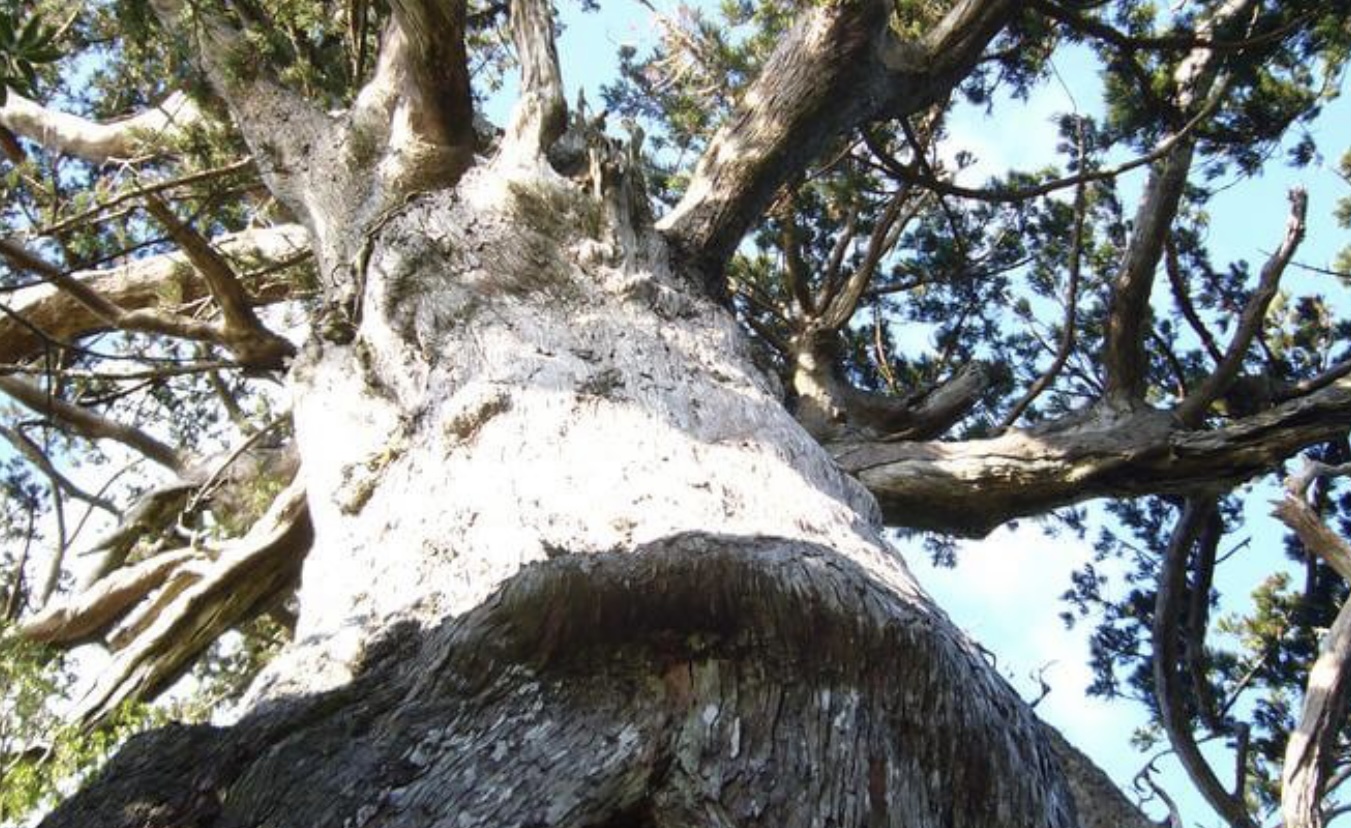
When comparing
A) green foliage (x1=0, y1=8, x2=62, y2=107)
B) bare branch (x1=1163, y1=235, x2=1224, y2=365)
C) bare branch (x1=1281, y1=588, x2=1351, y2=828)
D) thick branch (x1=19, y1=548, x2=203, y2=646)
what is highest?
bare branch (x1=1163, y1=235, x2=1224, y2=365)

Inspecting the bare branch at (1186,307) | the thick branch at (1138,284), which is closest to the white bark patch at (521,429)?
the thick branch at (1138,284)

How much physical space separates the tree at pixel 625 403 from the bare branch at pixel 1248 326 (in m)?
0.02

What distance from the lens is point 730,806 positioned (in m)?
1.48

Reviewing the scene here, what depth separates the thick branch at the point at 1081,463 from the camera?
14.4ft

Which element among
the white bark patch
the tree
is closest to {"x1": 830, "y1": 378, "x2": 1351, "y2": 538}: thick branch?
the tree

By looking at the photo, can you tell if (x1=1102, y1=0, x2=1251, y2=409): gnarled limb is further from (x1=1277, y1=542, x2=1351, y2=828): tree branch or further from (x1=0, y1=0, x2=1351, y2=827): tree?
(x1=1277, y1=542, x2=1351, y2=828): tree branch

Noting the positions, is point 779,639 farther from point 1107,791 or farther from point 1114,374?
point 1114,374

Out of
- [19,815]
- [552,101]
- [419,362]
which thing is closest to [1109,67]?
[552,101]

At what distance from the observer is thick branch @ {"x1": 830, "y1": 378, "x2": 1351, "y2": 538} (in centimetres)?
439

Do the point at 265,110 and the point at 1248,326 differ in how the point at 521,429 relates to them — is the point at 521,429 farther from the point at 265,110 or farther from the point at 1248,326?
the point at 1248,326

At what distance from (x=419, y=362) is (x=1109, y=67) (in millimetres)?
4447

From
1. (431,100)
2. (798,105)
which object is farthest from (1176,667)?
(431,100)

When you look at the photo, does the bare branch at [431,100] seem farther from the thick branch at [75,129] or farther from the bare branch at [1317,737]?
the bare branch at [1317,737]

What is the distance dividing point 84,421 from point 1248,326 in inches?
194
